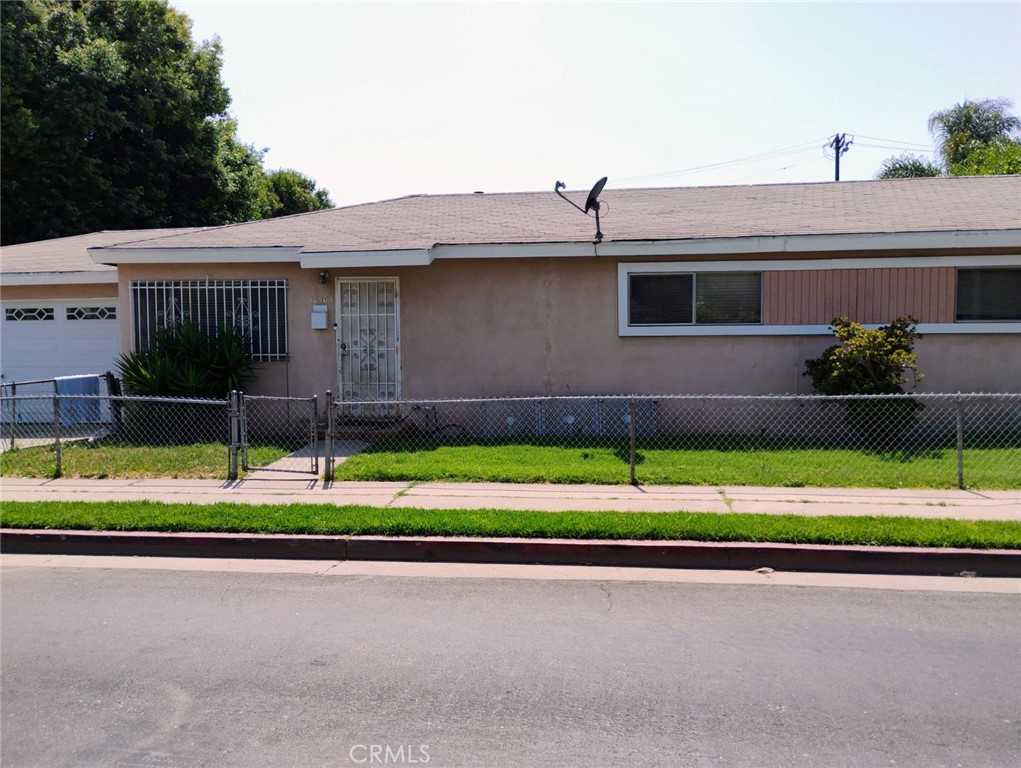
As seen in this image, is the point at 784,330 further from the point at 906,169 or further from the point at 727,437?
the point at 906,169

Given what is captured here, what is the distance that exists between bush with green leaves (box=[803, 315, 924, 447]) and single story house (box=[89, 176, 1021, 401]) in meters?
0.78

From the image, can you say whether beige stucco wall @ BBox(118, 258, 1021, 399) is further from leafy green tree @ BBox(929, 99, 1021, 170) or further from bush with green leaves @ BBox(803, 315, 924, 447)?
leafy green tree @ BBox(929, 99, 1021, 170)

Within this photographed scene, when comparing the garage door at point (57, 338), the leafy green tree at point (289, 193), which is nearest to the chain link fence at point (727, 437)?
the garage door at point (57, 338)

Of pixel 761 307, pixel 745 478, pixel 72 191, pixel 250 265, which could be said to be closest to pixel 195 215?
pixel 72 191

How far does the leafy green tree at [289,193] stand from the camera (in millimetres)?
46750

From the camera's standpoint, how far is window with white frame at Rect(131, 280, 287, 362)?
13336 millimetres

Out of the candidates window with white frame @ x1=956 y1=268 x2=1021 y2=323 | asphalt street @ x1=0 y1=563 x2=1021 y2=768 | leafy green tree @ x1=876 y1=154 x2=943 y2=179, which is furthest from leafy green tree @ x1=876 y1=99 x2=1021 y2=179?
asphalt street @ x1=0 y1=563 x2=1021 y2=768

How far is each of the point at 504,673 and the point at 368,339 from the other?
9162 millimetres

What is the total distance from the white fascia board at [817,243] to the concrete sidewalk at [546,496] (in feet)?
14.3

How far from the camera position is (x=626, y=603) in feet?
19.7

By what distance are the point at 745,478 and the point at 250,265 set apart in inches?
326

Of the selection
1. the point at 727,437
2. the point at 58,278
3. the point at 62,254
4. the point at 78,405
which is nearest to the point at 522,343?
the point at 727,437

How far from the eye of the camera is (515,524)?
752cm

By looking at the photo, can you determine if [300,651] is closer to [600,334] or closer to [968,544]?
[968,544]
